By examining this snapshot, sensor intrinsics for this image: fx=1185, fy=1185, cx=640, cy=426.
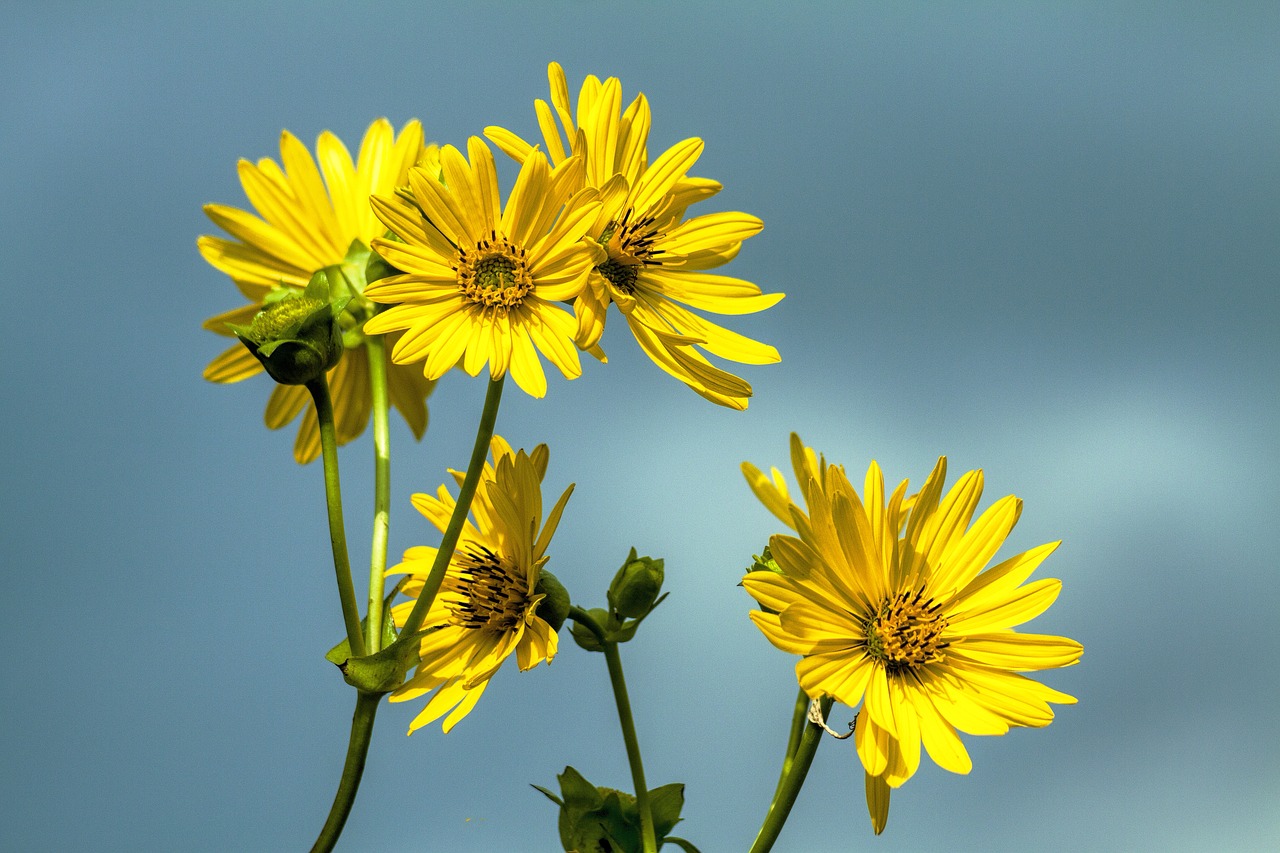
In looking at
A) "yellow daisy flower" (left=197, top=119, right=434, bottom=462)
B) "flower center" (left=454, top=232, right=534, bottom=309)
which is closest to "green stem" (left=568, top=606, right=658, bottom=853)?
"flower center" (left=454, top=232, right=534, bottom=309)

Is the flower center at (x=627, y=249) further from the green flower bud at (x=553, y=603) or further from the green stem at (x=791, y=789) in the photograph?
the green stem at (x=791, y=789)

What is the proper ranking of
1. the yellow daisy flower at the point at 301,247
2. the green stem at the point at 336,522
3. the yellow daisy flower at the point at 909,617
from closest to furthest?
1. the yellow daisy flower at the point at 909,617
2. the green stem at the point at 336,522
3. the yellow daisy flower at the point at 301,247

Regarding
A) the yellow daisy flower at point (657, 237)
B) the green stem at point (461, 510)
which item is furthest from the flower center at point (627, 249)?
the green stem at point (461, 510)

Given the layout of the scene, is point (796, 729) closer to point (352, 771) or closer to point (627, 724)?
point (627, 724)

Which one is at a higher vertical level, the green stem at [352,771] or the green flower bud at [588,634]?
the green flower bud at [588,634]

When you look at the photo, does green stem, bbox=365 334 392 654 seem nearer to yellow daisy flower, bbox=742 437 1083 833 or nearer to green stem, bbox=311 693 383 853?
green stem, bbox=311 693 383 853

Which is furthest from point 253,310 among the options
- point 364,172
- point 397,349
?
point 397,349
